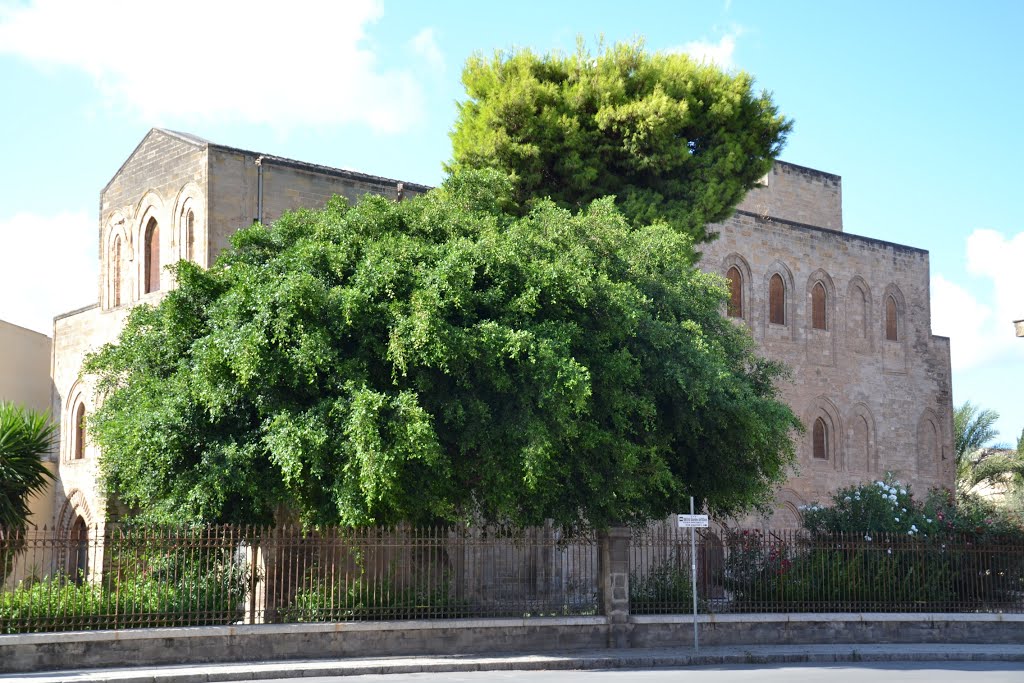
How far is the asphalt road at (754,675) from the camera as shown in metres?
12.6

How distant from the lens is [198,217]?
22875 mm

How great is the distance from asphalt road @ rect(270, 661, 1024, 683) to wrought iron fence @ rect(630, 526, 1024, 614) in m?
2.06

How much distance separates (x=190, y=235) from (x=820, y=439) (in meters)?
18.7

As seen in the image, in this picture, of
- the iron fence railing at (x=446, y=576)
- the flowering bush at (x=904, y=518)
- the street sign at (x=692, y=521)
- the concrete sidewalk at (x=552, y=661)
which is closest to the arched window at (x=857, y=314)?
the flowering bush at (x=904, y=518)

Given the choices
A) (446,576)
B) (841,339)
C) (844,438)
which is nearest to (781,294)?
(841,339)

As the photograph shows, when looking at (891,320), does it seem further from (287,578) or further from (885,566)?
(287,578)

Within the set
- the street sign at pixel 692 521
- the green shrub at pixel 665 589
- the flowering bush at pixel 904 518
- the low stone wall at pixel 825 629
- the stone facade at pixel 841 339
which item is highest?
the stone facade at pixel 841 339

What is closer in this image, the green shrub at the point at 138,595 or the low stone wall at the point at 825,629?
the green shrub at the point at 138,595

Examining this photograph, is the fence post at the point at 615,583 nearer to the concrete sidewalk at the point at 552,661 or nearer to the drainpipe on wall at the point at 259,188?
the concrete sidewalk at the point at 552,661

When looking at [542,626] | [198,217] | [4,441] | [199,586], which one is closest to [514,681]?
[542,626]

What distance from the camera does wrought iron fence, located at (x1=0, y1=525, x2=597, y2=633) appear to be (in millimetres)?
13477

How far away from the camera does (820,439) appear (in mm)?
33500

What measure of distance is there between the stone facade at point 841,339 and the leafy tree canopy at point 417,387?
14736 mm

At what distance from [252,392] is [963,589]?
436 inches
